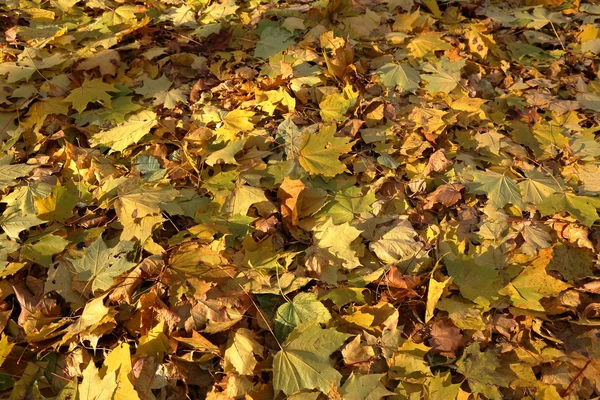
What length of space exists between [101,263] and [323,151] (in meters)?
1.10

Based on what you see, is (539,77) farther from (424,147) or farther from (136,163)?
(136,163)

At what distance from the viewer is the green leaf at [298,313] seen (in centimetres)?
173

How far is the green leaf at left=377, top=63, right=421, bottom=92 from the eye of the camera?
9.04 ft

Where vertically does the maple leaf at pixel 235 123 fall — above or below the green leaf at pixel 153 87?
below

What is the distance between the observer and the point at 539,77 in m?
2.92

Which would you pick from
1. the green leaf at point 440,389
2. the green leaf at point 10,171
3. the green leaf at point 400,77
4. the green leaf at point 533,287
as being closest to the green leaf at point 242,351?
the green leaf at point 440,389

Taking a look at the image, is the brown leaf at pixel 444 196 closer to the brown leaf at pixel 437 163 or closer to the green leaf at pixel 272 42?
the brown leaf at pixel 437 163

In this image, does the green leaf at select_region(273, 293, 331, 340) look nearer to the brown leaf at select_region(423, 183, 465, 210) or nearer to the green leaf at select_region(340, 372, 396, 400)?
the green leaf at select_region(340, 372, 396, 400)

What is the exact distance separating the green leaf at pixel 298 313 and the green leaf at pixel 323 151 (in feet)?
2.08

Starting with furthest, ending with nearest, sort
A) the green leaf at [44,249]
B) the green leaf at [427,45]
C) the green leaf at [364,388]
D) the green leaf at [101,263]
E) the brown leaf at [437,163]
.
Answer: the green leaf at [427,45] → the brown leaf at [437,163] → the green leaf at [44,249] → the green leaf at [101,263] → the green leaf at [364,388]

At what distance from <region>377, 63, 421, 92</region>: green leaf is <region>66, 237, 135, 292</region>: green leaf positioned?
1.72 meters

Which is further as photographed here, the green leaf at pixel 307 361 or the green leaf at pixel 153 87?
the green leaf at pixel 153 87

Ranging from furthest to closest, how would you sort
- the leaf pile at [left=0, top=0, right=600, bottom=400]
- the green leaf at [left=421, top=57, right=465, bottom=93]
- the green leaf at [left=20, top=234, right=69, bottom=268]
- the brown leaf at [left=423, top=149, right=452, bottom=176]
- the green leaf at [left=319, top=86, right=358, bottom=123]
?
the green leaf at [left=421, top=57, right=465, bottom=93], the green leaf at [left=319, top=86, right=358, bottom=123], the brown leaf at [left=423, top=149, right=452, bottom=176], the green leaf at [left=20, top=234, right=69, bottom=268], the leaf pile at [left=0, top=0, right=600, bottom=400]

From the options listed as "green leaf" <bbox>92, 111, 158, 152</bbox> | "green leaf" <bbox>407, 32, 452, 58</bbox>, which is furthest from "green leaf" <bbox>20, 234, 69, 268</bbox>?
"green leaf" <bbox>407, 32, 452, 58</bbox>
